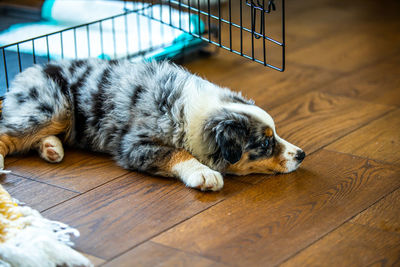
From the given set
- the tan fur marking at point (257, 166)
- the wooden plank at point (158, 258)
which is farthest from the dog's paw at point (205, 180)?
the wooden plank at point (158, 258)

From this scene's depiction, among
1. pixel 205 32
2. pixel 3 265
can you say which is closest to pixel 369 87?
pixel 205 32

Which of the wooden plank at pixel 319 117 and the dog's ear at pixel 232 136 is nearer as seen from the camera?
the dog's ear at pixel 232 136

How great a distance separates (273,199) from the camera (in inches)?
92.3

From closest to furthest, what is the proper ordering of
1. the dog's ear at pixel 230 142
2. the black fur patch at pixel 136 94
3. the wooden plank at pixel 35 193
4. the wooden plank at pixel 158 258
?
the wooden plank at pixel 158 258, the wooden plank at pixel 35 193, the dog's ear at pixel 230 142, the black fur patch at pixel 136 94

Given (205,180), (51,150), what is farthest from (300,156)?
(51,150)

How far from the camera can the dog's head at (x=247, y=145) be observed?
2.41 metres

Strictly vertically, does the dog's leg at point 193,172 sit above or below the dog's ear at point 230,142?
below

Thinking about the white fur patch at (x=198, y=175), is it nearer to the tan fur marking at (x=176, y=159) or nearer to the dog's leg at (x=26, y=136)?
the tan fur marking at (x=176, y=159)

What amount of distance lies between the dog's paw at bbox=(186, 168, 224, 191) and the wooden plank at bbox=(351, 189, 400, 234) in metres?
0.56

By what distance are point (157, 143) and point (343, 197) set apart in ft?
2.67

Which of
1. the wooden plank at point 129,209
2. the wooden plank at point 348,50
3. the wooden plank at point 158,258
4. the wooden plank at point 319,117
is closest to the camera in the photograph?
the wooden plank at point 158,258

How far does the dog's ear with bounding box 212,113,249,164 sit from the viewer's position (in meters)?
2.39

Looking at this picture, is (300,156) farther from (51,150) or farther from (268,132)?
(51,150)

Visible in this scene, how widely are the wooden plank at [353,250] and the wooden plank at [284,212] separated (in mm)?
41
